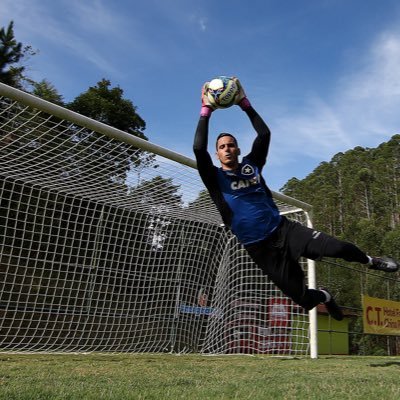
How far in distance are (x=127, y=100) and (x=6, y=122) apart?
15043 millimetres

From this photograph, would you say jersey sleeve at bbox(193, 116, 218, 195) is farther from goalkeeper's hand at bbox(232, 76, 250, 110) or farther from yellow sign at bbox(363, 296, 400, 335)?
yellow sign at bbox(363, 296, 400, 335)

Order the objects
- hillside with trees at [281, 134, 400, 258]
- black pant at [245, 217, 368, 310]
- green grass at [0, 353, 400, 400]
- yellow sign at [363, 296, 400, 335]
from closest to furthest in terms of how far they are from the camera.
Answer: green grass at [0, 353, 400, 400] → black pant at [245, 217, 368, 310] → yellow sign at [363, 296, 400, 335] → hillside with trees at [281, 134, 400, 258]

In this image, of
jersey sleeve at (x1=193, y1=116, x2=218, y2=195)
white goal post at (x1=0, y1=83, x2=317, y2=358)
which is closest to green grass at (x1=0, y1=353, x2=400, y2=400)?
jersey sleeve at (x1=193, y1=116, x2=218, y2=195)

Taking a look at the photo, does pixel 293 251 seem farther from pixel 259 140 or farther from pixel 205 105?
pixel 205 105

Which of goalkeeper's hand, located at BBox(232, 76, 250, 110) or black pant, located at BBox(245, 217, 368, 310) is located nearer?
black pant, located at BBox(245, 217, 368, 310)

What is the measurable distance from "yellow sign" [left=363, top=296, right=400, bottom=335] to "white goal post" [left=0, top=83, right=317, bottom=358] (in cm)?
332

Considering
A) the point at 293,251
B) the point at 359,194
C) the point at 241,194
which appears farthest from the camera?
the point at 359,194

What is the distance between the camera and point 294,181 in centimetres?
7012

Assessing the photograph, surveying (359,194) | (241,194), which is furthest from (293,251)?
(359,194)

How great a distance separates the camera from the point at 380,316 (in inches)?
519

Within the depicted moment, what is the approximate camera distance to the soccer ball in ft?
13.7

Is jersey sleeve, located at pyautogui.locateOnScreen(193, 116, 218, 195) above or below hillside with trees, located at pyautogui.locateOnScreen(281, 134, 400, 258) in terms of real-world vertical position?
below

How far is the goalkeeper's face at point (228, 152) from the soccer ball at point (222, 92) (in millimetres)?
313

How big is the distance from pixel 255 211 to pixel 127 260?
20.4 ft
